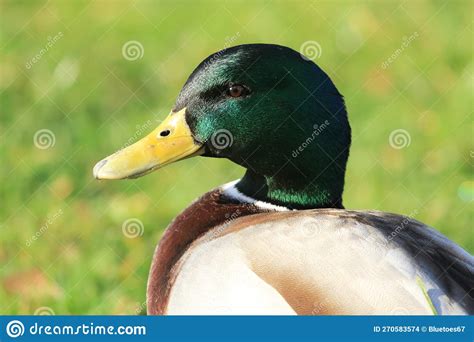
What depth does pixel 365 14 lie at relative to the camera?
5.75 m

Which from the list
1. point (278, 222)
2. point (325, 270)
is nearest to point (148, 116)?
point (278, 222)

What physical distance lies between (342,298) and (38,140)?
2568mm

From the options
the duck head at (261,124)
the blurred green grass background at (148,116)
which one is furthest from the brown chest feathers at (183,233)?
the blurred green grass background at (148,116)

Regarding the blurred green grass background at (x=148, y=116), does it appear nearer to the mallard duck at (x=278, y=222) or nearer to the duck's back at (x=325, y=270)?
the mallard duck at (x=278, y=222)

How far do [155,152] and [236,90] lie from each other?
0.32 m

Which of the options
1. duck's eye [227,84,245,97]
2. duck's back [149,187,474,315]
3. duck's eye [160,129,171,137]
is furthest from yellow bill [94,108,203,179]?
duck's back [149,187,474,315]

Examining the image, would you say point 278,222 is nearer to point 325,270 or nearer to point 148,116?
point 325,270

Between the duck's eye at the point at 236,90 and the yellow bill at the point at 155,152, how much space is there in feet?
0.52

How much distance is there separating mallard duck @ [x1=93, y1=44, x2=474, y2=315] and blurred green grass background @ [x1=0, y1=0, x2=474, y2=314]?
73 cm

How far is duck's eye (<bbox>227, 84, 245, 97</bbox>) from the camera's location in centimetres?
309

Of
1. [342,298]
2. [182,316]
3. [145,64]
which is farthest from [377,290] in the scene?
[145,64]

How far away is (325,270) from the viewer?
2.69m

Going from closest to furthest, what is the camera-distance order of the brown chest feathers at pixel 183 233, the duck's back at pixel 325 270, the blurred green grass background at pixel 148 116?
the duck's back at pixel 325 270, the brown chest feathers at pixel 183 233, the blurred green grass background at pixel 148 116

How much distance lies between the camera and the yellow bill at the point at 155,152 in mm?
3062
